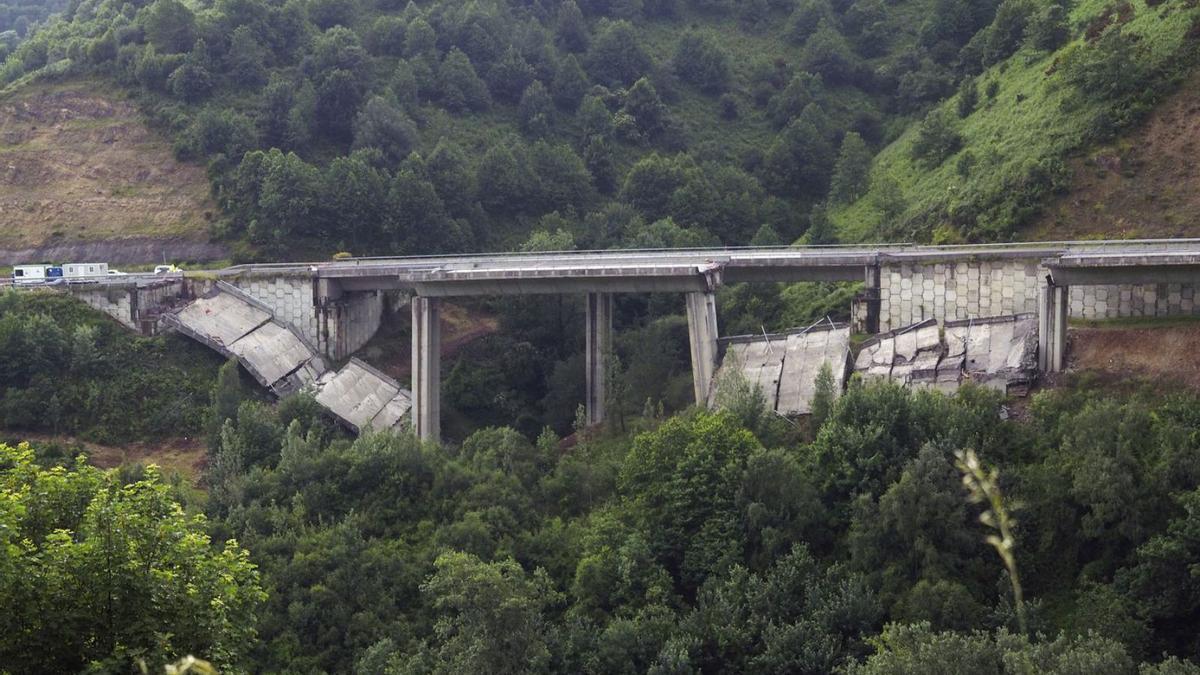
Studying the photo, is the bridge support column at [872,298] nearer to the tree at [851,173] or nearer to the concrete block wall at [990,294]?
the concrete block wall at [990,294]

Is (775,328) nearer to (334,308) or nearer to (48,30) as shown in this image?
(334,308)

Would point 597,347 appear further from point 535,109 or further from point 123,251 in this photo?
point 535,109

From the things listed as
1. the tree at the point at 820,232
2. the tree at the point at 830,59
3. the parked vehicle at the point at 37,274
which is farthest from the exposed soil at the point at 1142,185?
the parked vehicle at the point at 37,274

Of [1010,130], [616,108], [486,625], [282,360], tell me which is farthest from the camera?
[616,108]

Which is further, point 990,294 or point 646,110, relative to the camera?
point 646,110

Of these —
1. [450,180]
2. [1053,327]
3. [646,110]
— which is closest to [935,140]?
[646,110]

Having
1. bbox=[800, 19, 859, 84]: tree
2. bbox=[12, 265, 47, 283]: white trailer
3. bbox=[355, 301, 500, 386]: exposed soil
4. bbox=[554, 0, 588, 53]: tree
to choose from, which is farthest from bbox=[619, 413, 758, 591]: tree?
bbox=[554, 0, 588, 53]: tree

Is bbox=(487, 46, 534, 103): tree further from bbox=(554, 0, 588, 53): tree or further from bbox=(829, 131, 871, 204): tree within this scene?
bbox=(829, 131, 871, 204): tree
